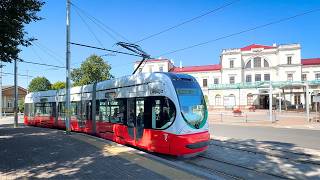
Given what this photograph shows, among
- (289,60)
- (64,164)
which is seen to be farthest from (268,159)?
(289,60)

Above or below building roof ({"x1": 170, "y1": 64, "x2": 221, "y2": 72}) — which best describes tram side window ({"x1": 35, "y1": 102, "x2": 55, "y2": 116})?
below

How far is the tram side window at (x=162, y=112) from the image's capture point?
11570mm

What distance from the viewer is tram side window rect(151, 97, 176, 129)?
1157 centimetres

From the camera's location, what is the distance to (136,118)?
1346 cm

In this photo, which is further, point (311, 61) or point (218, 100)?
point (311, 61)

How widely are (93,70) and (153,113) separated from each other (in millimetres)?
39847

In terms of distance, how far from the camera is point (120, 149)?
476 inches

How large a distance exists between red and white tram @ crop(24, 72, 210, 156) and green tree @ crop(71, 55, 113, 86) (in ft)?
109

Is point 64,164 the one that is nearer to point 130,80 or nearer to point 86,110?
point 130,80

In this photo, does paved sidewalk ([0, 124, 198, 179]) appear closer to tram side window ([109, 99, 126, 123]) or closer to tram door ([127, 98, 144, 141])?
tram door ([127, 98, 144, 141])

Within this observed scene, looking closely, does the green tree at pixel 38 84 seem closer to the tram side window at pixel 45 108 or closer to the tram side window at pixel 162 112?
the tram side window at pixel 45 108

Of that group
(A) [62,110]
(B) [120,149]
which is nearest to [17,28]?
(B) [120,149]

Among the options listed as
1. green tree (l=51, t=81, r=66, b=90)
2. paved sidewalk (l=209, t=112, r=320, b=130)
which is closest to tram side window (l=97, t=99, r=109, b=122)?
paved sidewalk (l=209, t=112, r=320, b=130)

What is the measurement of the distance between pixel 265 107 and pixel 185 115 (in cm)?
6241
